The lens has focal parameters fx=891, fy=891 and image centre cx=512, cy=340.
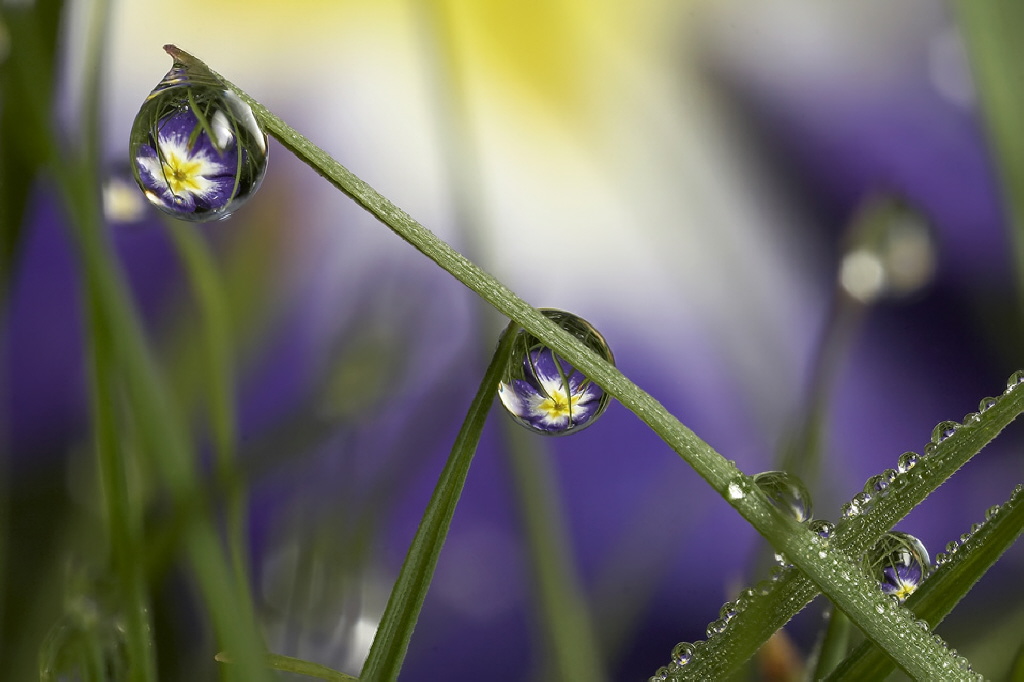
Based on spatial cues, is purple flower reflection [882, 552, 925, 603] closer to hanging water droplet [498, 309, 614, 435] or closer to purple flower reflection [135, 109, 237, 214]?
hanging water droplet [498, 309, 614, 435]

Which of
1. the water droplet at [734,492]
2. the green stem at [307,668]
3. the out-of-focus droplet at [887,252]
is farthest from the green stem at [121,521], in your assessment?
the out-of-focus droplet at [887,252]

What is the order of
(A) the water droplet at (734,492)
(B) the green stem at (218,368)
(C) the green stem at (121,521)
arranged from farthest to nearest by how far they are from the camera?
(B) the green stem at (218,368), (C) the green stem at (121,521), (A) the water droplet at (734,492)

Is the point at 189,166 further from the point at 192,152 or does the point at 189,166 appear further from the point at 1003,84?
the point at 1003,84

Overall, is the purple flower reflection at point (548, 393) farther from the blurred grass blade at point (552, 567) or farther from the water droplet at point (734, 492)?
the blurred grass blade at point (552, 567)

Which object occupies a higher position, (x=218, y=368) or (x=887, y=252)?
(x=218, y=368)

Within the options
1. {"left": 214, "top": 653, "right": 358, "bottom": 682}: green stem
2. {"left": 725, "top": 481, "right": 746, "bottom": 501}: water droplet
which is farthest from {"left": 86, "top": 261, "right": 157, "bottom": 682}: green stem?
{"left": 725, "top": 481, "right": 746, "bottom": 501}: water droplet

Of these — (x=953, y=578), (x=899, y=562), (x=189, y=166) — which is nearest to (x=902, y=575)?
(x=899, y=562)
